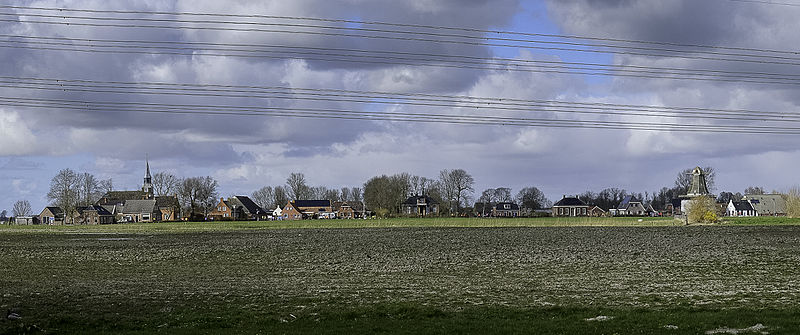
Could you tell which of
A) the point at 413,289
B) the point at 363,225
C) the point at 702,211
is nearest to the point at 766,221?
the point at 702,211

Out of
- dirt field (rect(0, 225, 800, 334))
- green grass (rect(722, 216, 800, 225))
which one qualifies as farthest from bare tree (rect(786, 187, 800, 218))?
dirt field (rect(0, 225, 800, 334))

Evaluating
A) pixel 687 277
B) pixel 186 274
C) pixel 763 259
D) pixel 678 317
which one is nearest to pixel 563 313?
pixel 678 317

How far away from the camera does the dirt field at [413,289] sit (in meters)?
→ 18.1

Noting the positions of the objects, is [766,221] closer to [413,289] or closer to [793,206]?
[793,206]

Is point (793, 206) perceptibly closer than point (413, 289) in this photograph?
No

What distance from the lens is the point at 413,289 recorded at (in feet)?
86.7

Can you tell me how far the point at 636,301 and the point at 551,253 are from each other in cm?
2220

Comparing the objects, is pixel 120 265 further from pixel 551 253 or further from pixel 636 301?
pixel 636 301

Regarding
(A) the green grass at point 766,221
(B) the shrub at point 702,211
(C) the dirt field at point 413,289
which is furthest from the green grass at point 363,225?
(C) the dirt field at point 413,289

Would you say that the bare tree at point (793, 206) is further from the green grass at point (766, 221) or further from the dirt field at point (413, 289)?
the dirt field at point (413, 289)

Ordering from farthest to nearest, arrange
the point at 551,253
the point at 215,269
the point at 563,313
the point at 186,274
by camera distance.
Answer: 1. the point at 551,253
2. the point at 215,269
3. the point at 186,274
4. the point at 563,313

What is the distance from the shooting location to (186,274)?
113ft

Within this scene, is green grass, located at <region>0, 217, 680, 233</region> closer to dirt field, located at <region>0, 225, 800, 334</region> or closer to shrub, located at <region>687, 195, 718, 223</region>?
shrub, located at <region>687, 195, 718, 223</region>

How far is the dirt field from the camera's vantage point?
59.5ft
